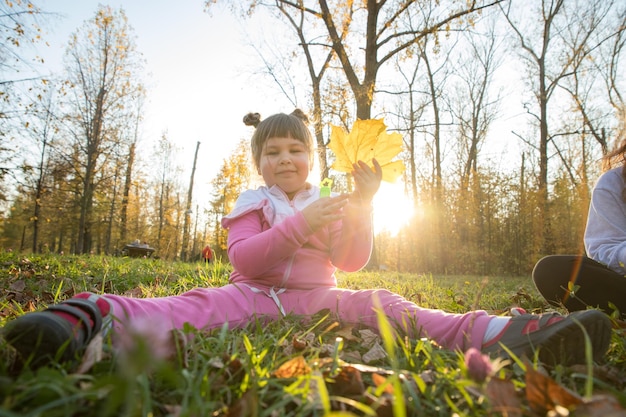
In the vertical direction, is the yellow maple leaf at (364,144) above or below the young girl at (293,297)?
above

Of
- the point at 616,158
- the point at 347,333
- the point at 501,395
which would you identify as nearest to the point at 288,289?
the point at 347,333

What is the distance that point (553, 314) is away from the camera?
115 centimetres

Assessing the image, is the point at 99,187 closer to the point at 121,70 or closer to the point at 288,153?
the point at 121,70

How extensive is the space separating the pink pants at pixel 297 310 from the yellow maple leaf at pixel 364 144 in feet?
2.05

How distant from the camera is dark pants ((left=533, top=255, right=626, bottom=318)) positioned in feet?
6.42

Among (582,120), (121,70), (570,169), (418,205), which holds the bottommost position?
(418,205)

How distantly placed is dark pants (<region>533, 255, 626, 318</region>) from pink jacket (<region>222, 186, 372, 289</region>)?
1.10 meters

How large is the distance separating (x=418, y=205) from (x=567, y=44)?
8.24 meters

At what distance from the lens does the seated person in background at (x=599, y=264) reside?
6.44 ft

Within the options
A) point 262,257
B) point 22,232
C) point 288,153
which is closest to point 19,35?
point 288,153

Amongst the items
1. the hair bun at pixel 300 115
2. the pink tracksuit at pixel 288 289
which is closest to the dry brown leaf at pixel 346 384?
the pink tracksuit at pixel 288 289

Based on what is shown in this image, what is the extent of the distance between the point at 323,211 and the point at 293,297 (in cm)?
53

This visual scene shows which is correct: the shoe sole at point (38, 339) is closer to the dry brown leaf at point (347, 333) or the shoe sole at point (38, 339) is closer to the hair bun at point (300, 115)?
the dry brown leaf at point (347, 333)

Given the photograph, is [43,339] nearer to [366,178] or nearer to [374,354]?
[374,354]
